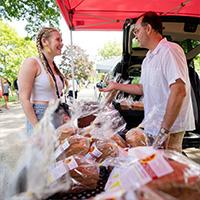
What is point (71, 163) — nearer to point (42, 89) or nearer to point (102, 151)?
point (102, 151)

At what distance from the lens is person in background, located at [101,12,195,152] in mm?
1401

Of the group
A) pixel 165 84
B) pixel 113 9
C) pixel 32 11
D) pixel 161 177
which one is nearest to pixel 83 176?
pixel 161 177

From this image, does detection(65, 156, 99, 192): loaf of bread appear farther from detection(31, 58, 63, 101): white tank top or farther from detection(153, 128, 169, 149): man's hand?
detection(31, 58, 63, 101): white tank top

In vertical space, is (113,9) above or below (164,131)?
above

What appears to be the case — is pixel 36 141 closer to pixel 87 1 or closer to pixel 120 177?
pixel 120 177

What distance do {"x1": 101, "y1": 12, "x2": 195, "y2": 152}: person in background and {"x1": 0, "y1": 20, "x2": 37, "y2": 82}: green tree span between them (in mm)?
15173

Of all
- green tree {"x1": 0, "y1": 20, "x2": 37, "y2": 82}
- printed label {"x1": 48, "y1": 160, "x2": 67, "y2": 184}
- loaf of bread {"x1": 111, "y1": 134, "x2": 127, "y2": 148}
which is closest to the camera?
printed label {"x1": 48, "y1": 160, "x2": 67, "y2": 184}

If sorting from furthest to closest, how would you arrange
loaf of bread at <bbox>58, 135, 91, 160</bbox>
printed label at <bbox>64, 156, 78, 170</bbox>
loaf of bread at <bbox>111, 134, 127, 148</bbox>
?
1. loaf of bread at <bbox>111, 134, 127, 148</bbox>
2. loaf of bread at <bbox>58, 135, 91, 160</bbox>
3. printed label at <bbox>64, 156, 78, 170</bbox>

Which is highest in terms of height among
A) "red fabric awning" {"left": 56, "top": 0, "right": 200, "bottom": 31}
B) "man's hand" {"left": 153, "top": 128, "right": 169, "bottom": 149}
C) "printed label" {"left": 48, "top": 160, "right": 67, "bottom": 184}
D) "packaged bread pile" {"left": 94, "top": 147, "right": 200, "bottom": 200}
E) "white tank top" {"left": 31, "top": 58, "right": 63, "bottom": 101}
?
"red fabric awning" {"left": 56, "top": 0, "right": 200, "bottom": 31}

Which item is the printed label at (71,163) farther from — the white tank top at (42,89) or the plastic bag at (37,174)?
the white tank top at (42,89)

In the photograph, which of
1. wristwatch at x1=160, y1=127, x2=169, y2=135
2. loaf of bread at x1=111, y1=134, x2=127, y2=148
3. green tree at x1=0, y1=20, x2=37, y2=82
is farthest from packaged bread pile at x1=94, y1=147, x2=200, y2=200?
green tree at x1=0, y1=20, x2=37, y2=82

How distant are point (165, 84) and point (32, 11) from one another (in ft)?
19.2

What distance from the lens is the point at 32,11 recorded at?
21.5 feet

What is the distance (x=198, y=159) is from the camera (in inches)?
143
